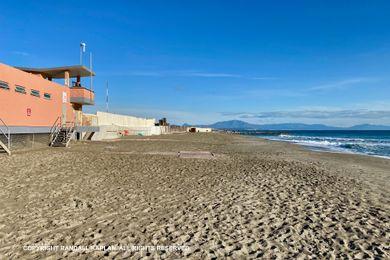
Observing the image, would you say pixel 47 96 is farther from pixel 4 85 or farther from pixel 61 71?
pixel 61 71

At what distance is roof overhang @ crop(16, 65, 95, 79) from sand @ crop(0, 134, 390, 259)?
59.0ft

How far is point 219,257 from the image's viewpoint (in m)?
4.56

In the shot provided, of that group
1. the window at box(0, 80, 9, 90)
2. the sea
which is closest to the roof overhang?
the window at box(0, 80, 9, 90)

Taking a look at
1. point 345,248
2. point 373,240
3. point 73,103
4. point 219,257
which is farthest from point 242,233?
point 73,103

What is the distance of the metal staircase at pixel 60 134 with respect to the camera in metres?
22.8

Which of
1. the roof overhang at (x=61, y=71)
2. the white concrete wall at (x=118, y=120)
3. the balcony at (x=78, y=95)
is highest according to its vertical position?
the roof overhang at (x=61, y=71)

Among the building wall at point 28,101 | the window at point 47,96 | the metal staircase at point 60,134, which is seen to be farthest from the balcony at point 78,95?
the window at point 47,96

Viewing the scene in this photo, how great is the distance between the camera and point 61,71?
90.8 ft

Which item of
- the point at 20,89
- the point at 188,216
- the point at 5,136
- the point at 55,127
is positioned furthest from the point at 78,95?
the point at 188,216

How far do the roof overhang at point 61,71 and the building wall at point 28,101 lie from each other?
7.72ft

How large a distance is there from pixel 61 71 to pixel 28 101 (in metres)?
8.96

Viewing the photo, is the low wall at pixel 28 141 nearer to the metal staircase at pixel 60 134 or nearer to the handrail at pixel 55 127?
the handrail at pixel 55 127

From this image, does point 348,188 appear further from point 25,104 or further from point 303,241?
point 25,104

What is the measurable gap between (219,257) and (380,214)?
4.81 meters
